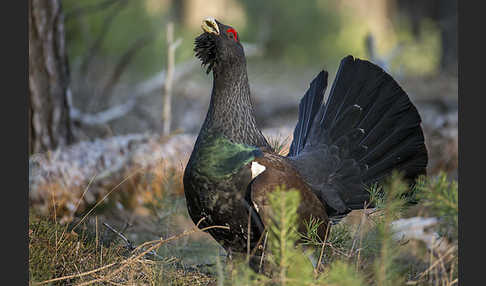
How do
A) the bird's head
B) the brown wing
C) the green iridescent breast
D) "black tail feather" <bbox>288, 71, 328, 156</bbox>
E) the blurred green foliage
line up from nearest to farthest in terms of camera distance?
the brown wing → the green iridescent breast → the bird's head → "black tail feather" <bbox>288, 71, 328, 156</bbox> → the blurred green foliage

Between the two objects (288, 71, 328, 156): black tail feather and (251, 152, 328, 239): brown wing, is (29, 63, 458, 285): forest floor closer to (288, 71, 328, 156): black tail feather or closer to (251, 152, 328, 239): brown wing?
(251, 152, 328, 239): brown wing

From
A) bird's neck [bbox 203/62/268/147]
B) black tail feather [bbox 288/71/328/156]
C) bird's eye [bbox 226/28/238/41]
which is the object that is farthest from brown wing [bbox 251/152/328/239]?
bird's eye [bbox 226/28/238/41]

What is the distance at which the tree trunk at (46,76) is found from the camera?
3.68 meters

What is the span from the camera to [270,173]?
215 centimetres

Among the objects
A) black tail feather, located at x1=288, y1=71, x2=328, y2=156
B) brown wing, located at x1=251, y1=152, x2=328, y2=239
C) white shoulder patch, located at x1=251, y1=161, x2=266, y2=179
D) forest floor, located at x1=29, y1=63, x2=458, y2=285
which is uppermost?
black tail feather, located at x1=288, y1=71, x2=328, y2=156

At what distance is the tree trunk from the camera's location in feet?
12.1

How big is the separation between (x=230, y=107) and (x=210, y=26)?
1.20ft

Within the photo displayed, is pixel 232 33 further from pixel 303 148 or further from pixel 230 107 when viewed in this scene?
pixel 303 148

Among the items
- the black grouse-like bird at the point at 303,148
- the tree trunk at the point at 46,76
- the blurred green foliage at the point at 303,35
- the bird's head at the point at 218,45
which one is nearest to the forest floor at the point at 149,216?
the black grouse-like bird at the point at 303,148

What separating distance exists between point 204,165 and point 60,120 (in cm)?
211

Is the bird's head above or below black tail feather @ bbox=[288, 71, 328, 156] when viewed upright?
above

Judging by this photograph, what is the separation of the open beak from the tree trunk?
1902mm

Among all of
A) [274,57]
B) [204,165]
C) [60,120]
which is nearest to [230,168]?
[204,165]

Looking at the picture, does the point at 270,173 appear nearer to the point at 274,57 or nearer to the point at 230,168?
the point at 230,168
